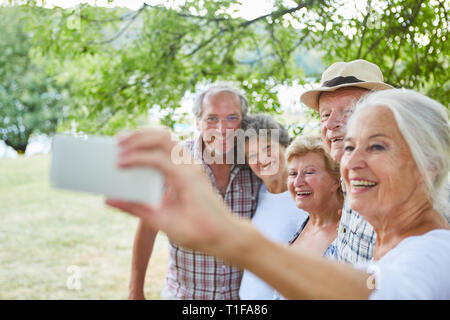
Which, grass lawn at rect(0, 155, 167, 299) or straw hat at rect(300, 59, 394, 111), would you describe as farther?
grass lawn at rect(0, 155, 167, 299)

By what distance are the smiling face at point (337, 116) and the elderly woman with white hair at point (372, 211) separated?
599 millimetres

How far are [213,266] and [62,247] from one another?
18.2ft

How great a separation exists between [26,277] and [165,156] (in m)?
6.17

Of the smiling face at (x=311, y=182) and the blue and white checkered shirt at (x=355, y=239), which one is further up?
the smiling face at (x=311, y=182)

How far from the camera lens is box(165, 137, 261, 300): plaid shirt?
8.61ft

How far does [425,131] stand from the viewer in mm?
1207

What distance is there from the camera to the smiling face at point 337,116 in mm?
1905

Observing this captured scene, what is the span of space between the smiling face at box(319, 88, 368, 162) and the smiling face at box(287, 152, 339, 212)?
17 cm

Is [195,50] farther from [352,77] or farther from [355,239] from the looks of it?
[355,239]

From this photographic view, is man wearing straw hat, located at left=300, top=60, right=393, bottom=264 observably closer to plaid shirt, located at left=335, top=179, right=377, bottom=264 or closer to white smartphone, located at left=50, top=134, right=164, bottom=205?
plaid shirt, located at left=335, top=179, right=377, bottom=264

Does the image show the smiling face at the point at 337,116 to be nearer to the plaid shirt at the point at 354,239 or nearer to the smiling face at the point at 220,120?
the plaid shirt at the point at 354,239

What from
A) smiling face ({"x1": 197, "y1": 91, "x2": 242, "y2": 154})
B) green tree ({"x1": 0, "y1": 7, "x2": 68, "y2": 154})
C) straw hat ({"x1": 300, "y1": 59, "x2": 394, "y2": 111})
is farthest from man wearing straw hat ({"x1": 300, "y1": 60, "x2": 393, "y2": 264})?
green tree ({"x1": 0, "y1": 7, "x2": 68, "y2": 154})

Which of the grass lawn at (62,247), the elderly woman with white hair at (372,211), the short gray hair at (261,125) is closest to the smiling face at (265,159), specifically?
the short gray hair at (261,125)
